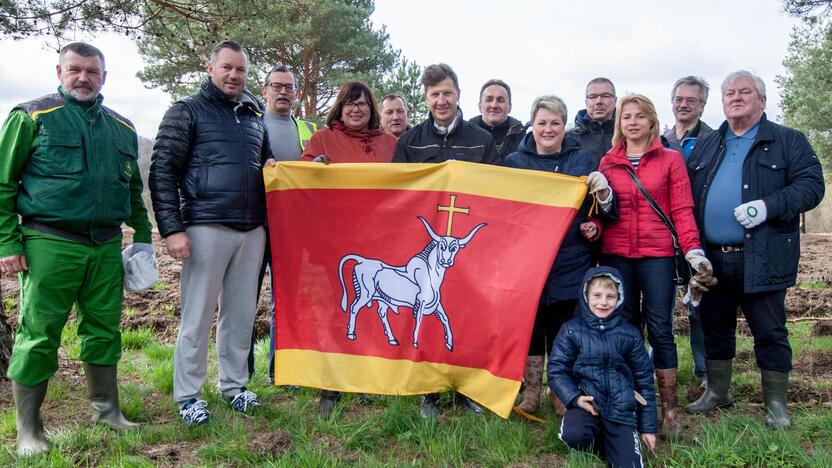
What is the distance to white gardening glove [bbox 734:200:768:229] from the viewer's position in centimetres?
416

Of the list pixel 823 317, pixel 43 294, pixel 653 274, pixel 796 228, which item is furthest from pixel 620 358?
pixel 823 317

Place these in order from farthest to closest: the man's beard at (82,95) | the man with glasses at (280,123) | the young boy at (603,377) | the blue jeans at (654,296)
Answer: the man with glasses at (280,123), the blue jeans at (654,296), the man's beard at (82,95), the young boy at (603,377)

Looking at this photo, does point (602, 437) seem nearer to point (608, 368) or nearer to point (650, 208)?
point (608, 368)

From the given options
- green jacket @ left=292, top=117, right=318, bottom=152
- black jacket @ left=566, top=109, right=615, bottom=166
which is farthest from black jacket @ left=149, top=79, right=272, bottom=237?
black jacket @ left=566, top=109, right=615, bottom=166

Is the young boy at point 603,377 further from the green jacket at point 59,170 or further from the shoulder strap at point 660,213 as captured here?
the green jacket at point 59,170

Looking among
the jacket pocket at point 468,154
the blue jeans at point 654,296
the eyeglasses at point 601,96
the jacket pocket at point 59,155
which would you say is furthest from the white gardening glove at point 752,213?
the jacket pocket at point 59,155

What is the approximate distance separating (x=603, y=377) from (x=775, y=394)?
1.55 meters

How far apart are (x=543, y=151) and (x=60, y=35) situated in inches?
206

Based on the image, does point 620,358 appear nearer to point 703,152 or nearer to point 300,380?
point 703,152

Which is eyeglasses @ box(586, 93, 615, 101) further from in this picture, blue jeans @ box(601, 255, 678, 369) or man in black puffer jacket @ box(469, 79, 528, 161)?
blue jeans @ box(601, 255, 678, 369)

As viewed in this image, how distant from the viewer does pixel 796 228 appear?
14.2 feet

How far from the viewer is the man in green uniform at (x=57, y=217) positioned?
150 inches

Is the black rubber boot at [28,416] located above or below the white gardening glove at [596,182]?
below

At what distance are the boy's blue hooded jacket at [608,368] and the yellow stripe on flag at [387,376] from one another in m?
0.43
